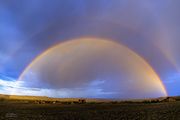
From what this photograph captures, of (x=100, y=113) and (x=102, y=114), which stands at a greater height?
(x=100, y=113)

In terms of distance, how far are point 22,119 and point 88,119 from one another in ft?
40.4

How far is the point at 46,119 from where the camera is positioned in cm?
4738

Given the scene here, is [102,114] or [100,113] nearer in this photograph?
[102,114]

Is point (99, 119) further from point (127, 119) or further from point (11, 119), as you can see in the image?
point (11, 119)

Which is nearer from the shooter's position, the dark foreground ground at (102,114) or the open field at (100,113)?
the dark foreground ground at (102,114)

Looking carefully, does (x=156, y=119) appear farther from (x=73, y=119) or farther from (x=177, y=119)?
(x=73, y=119)

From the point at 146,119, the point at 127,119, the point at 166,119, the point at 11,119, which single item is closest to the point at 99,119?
the point at 127,119

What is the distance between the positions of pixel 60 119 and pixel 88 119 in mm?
5255

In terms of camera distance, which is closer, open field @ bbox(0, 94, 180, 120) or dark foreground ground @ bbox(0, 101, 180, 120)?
dark foreground ground @ bbox(0, 101, 180, 120)

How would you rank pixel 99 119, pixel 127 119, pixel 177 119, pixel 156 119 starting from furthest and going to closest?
1. pixel 99 119
2. pixel 127 119
3. pixel 156 119
4. pixel 177 119

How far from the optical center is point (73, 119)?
46.1 meters

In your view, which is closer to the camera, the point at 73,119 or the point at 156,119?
the point at 156,119

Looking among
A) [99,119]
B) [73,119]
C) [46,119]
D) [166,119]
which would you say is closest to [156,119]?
[166,119]

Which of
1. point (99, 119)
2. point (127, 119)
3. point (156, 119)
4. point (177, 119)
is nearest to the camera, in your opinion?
point (177, 119)
